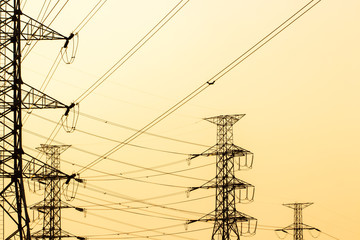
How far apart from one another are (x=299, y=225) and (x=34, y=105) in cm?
3664

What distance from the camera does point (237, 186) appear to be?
148 feet

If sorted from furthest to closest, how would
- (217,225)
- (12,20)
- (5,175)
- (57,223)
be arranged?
(57,223), (217,225), (12,20), (5,175)

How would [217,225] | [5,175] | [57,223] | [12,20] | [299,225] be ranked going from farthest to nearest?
1. [299,225]
2. [57,223]
3. [217,225]
4. [12,20]
5. [5,175]

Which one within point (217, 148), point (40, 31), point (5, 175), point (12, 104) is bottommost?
point (5, 175)

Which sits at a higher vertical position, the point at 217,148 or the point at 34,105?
the point at 217,148

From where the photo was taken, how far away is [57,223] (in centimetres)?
4831

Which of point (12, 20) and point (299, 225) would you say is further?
point (299, 225)

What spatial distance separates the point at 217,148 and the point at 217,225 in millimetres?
4608

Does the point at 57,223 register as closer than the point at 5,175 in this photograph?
No

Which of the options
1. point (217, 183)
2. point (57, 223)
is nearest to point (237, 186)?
point (217, 183)

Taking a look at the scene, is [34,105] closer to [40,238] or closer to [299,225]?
[40,238]

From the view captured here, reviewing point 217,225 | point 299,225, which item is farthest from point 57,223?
point 299,225

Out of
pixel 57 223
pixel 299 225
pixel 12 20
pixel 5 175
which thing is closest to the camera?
pixel 5 175

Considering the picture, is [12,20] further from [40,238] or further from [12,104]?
[40,238]
